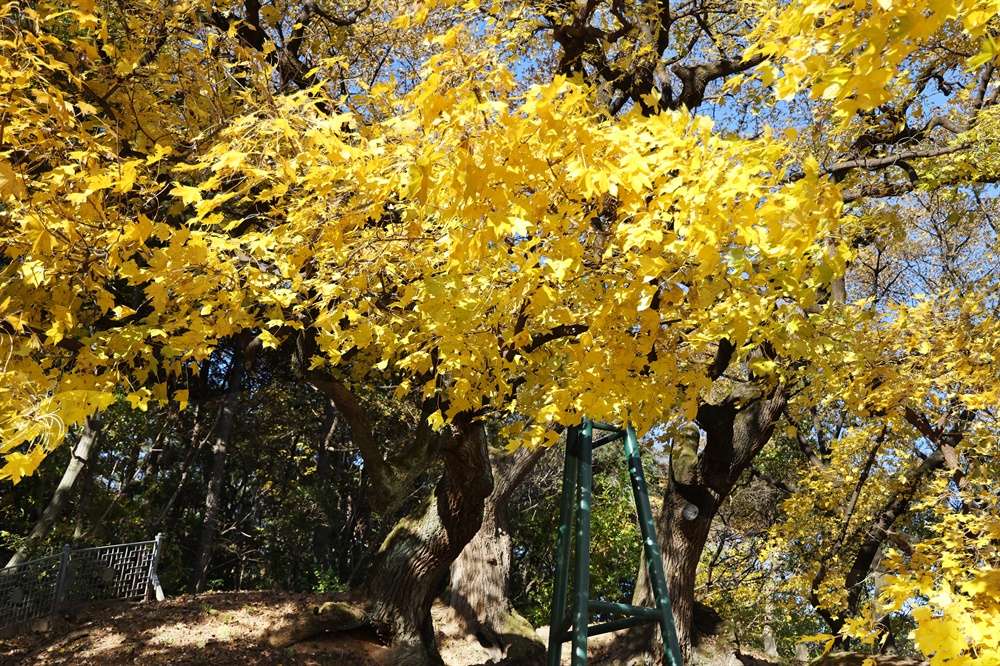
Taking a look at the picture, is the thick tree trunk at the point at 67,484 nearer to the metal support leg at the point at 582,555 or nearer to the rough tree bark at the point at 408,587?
the rough tree bark at the point at 408,587

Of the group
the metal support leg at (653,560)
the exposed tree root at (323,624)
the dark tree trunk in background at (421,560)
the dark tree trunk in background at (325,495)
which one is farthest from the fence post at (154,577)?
the metal support leg at (653,560)

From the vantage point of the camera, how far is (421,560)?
20.7ft

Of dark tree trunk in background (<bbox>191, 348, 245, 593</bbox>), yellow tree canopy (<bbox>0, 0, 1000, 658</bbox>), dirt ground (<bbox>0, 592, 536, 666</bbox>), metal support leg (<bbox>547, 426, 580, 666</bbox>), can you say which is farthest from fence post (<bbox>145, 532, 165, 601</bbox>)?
metal support leg (<bbox>547, 426, 580, 666</bbox>)

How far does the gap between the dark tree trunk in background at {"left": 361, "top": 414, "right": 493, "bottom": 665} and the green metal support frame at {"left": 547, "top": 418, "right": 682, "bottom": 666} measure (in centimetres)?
98

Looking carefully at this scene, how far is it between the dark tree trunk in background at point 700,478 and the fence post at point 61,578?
242 inches

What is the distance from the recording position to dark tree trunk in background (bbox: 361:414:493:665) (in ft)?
18.5

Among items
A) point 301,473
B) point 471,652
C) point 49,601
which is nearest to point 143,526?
point 301,473

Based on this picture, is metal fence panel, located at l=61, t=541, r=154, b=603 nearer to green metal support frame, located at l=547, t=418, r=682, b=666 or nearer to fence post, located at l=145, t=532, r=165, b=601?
fence post, located at l=145, t=532, r=165, b=601

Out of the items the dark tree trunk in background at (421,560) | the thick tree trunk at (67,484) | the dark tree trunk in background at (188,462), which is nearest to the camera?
the dark tree trunk in background at (421,560)

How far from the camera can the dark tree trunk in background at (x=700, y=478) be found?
21.5ft

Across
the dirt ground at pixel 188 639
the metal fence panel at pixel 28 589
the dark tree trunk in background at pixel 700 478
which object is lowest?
the dirt ground at pixel 188 639

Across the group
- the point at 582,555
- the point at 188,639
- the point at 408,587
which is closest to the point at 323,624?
the point at 408,587

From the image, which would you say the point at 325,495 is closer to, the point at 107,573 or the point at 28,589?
the point at 107,573

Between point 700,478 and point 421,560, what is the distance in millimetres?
2668
